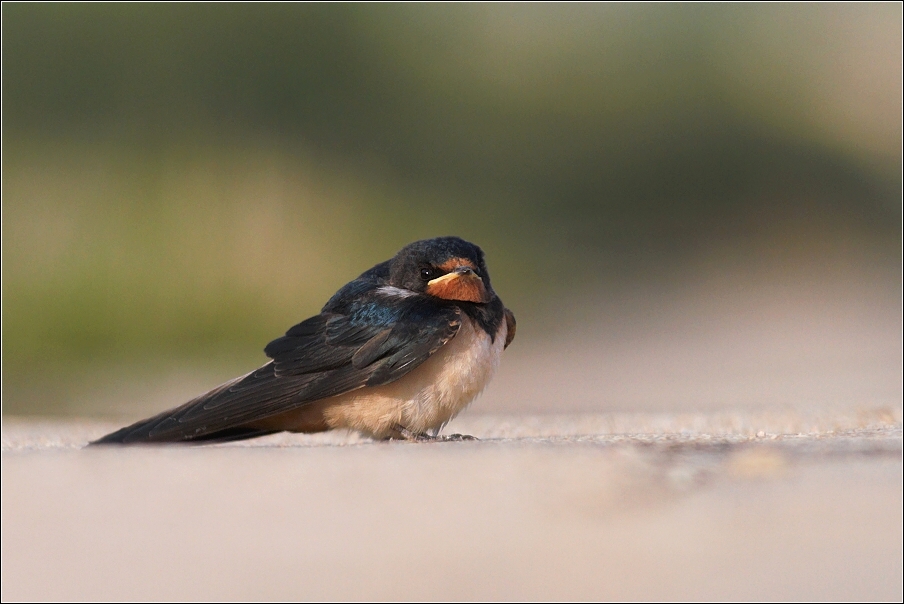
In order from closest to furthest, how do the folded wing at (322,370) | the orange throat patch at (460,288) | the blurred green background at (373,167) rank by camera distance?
the folded wing at (322,370) < the orange throat patch at (460,288) < the blurred green background at (373,167)

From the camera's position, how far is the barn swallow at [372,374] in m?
3.34

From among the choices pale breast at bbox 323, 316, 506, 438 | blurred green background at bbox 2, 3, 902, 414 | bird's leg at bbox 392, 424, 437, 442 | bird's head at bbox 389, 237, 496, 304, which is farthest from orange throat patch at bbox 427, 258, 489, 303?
blurred green background at bbox 2, 3, 902, 414

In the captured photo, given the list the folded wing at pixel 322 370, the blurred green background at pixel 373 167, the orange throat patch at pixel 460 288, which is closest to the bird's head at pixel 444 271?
the orange throat patch at pixel 460 288

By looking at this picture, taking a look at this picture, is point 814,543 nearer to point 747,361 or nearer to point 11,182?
point 747,361

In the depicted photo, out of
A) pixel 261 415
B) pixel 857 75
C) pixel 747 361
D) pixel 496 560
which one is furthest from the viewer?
pixel 857 75

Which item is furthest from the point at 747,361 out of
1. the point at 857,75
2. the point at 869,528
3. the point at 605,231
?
the point at 869,528

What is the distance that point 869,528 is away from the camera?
206 centimetres

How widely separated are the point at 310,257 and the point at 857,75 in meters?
7.45

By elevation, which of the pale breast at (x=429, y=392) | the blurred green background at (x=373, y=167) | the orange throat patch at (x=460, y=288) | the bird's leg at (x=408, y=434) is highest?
the blurred green background at (x=373, y=167)

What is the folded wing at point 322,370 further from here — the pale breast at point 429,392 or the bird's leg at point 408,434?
the bird's leg at point 408,434

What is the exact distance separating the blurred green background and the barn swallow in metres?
4.73

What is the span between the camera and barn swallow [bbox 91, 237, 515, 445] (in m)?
3.34

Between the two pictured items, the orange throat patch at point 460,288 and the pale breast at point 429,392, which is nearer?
the pale breast at point 429,392

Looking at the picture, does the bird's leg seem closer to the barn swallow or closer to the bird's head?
the barn swallow
